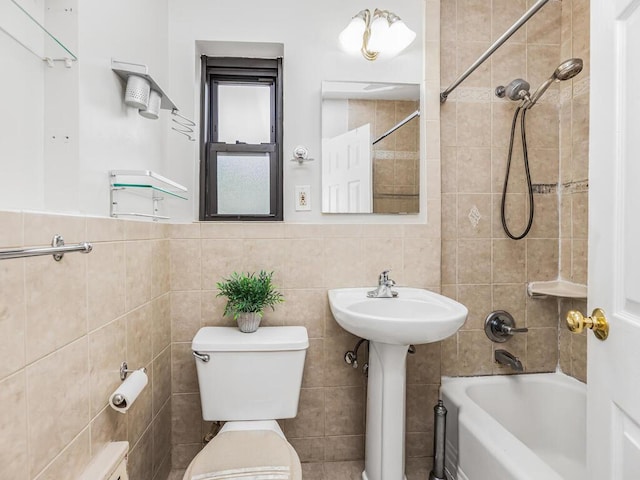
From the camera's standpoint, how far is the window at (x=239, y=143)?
167 cm

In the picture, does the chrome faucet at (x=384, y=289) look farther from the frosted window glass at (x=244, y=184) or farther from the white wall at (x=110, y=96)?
the white wall at (x=110, y=96)

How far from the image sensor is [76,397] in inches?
34.4

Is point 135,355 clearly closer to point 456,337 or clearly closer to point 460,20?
point 456,337

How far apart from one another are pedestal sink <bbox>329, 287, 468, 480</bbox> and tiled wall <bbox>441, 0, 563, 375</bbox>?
1.32 feet

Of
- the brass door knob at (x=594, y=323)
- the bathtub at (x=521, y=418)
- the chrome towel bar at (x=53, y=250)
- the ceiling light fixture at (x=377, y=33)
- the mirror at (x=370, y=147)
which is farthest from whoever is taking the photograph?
the mirror at (x=370, y=147)

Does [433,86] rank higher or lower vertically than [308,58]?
lower

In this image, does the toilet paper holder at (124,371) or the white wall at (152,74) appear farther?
the toilet paper holder at (124,371)

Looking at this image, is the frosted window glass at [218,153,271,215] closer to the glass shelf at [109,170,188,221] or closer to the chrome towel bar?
the glass shelf at [109,170,188,221]

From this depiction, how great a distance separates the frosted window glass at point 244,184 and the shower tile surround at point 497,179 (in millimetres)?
921

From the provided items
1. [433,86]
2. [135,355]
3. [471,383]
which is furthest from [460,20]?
Answer: [135,355]

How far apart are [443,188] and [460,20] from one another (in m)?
0.87

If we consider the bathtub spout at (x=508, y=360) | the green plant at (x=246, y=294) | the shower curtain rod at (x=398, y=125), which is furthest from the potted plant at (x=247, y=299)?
the bathtub spout at (x=508, y=360)

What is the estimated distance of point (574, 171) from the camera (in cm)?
169

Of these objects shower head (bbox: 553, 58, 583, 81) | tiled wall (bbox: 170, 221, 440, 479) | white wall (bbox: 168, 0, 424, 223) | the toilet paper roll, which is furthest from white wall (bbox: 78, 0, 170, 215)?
shower head (bbox: 553, 58, 583, 81)
